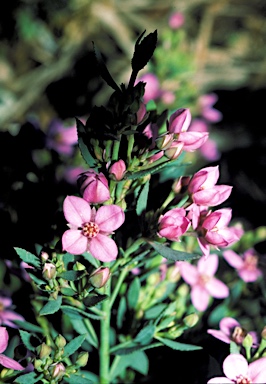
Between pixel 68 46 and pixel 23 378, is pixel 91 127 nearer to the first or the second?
pixel 23 378

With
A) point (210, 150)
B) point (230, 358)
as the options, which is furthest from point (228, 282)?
point (210, 150)

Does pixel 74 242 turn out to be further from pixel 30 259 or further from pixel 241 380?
pixel 241 380

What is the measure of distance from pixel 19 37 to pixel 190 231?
6.90 feet

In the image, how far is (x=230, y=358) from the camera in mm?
933

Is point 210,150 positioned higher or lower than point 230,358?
lower

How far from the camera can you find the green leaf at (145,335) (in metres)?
1.03

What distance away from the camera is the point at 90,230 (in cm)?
87

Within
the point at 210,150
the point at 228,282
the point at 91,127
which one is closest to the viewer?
the point at 91,127

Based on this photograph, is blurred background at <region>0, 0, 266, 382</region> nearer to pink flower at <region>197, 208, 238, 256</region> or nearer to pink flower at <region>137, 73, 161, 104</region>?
pink flower at <region>137, 73, 161, 104</region>

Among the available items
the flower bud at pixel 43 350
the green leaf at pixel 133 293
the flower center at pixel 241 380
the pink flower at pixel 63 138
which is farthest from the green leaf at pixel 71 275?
the pink flower at pixel 63 138

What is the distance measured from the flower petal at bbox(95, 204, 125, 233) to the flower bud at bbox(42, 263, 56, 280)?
0.33 ft

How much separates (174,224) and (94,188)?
143 mm

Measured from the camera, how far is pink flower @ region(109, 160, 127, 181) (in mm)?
832

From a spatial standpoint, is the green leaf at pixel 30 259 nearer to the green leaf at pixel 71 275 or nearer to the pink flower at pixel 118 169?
the green leaf at pixel 71 275
